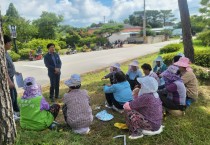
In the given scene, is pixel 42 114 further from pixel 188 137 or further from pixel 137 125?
pixel 188 137

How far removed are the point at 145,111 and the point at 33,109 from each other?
1853 millimetres

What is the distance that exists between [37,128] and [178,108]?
2.67m

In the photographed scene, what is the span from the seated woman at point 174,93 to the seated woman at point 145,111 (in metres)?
0.87

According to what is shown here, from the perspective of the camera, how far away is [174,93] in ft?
16.8

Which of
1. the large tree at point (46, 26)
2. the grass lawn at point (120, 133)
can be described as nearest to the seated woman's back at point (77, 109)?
the grass lawn at point (120, 133)

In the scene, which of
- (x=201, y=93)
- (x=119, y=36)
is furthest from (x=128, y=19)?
(x=201, y=93)

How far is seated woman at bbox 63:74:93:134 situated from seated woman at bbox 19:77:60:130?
0.39m

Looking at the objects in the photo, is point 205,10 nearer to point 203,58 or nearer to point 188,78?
point 203,58

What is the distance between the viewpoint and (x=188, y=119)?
5078 millimetres

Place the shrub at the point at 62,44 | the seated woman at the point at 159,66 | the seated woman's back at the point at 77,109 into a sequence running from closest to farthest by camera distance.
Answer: the seated woman's back at the point at 77,109 → the seated woman at the point at 159,66 → the shrub at the point at 62,44

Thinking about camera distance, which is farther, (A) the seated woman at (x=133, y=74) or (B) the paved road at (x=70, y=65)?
(B) the paved road at (x=70, y=65)

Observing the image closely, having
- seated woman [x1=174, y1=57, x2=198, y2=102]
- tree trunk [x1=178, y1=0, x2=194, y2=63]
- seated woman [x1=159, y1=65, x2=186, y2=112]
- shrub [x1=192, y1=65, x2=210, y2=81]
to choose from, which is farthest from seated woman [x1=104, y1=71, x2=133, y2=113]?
tree trunk [x1=178, y1=0, x2=194, y2=63]

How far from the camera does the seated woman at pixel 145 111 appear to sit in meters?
4.18

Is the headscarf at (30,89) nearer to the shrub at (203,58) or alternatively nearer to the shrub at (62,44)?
the shrub at (203,58)
